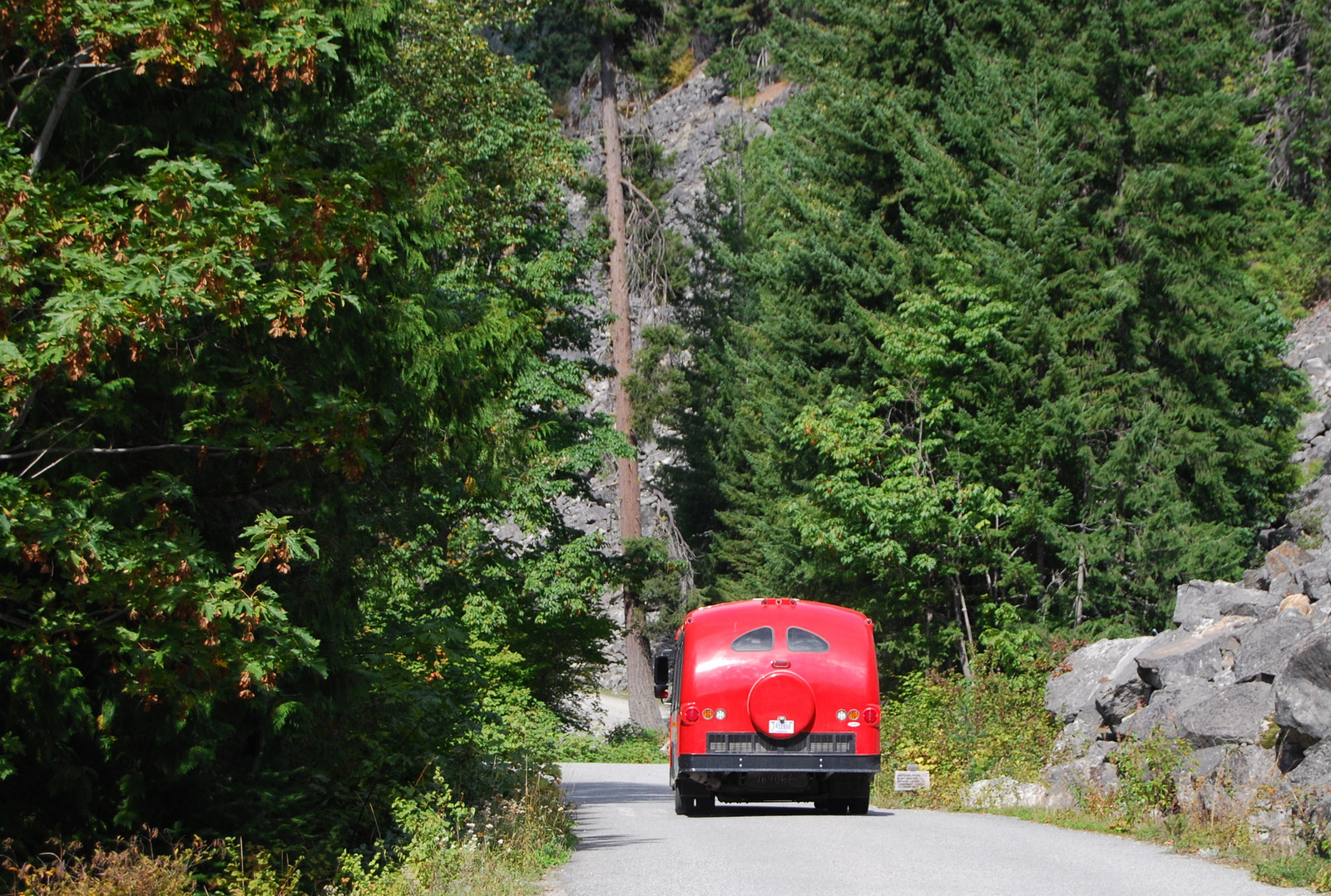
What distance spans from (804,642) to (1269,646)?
17.5ft

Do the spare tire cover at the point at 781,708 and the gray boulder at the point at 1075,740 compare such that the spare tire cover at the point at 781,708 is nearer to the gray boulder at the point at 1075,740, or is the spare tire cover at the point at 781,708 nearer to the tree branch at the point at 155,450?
the gray boulder at the point at 1075,740

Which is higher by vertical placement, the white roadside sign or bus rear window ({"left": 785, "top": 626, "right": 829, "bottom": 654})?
bus rear window ({"left": 785, "top": 626, "right": 829, "bottom": 654})

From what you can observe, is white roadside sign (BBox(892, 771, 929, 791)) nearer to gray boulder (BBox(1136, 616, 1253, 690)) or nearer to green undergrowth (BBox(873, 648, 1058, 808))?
green undergrowth (BBox(873, 648, 1058, 808))

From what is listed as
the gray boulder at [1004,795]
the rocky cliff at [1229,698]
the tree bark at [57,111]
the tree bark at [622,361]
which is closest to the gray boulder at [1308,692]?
the rocky cliff at [1229,698]

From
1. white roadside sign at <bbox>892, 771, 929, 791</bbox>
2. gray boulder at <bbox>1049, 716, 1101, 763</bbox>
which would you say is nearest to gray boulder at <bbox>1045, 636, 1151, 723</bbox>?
gray boulder at <bbox>1049, 716, 1101, 763</bbox>

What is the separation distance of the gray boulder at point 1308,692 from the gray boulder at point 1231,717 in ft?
4.51

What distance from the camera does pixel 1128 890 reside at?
366 inches

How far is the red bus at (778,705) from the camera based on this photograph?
52.8 feet

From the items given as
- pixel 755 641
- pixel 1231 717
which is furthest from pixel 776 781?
pixel 1231 717

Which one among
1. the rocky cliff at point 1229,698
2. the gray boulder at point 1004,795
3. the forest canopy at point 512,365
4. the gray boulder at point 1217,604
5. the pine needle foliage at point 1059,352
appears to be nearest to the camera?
the forest canopy at point 512,365

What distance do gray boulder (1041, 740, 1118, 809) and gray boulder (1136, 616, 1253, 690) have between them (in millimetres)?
1149

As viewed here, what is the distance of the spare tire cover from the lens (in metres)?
16.1

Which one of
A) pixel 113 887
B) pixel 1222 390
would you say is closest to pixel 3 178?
pixel 113 887

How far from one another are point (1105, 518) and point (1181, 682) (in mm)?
11053
